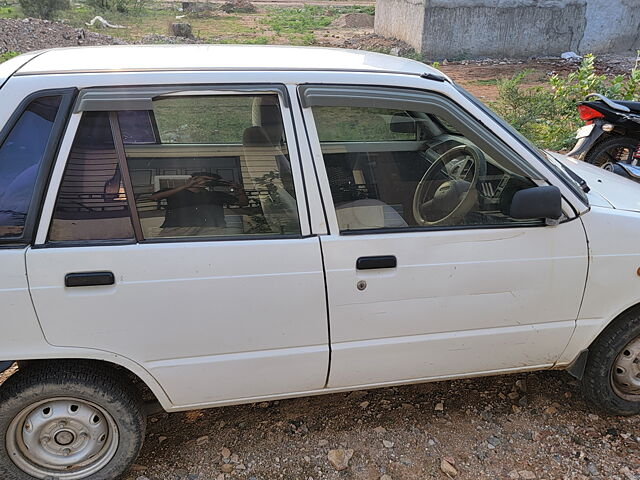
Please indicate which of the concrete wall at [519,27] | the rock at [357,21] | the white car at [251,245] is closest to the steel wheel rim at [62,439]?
the white car at [251,245]

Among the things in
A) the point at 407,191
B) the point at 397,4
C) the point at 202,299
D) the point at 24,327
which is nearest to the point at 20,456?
the point at 24,327

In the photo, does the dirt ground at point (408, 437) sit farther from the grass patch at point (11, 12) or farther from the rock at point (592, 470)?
the grass patch at point (11, 12)

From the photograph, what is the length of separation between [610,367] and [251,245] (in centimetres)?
208

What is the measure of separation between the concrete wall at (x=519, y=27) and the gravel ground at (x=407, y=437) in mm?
14834

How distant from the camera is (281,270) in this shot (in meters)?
2.36

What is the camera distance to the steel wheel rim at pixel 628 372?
2961 mm

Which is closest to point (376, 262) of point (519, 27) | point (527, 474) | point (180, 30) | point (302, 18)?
point (527, 474)

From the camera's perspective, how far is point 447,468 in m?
2.77

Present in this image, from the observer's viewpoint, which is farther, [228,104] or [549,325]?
[549,325]

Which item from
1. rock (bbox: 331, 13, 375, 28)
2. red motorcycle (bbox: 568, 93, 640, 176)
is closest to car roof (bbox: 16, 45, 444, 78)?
red motorcycle (bbox: 568, 93, 640, 176)

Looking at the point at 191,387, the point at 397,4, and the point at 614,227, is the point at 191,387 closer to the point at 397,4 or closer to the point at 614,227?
the point at 614,227

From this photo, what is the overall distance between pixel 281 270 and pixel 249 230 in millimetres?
232

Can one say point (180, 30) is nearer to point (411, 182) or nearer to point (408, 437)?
point (411, 182)

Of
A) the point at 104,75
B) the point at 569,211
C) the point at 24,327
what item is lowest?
the point at 24,327
